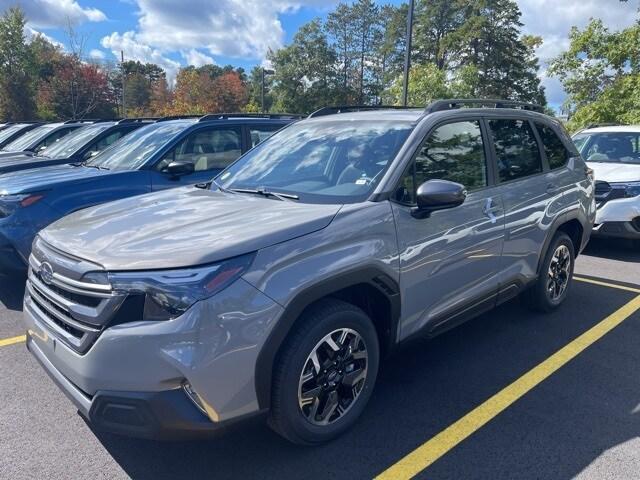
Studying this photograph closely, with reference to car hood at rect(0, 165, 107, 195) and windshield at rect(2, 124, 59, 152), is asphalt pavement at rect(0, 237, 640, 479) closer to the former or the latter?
car hood at rect(0, 165, 107, 195)

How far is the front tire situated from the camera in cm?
251

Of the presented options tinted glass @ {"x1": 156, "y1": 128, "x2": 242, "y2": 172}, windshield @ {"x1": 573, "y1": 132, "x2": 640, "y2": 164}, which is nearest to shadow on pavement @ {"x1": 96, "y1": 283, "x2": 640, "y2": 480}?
tinted glass @ {"x1": 156, "y1": 128, "x2": 242, "y2": 172}

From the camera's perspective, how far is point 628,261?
6.88 meters

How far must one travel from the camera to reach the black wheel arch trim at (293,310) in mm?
2371

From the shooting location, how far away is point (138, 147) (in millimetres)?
6246

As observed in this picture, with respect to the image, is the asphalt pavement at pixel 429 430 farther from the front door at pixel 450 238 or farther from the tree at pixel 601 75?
the tree at pixel 601 75

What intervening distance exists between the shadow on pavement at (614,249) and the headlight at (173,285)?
6.49 meters

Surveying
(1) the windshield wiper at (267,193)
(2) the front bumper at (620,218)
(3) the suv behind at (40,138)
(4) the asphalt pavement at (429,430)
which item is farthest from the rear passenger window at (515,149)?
(3) the suv behind at (40,138)

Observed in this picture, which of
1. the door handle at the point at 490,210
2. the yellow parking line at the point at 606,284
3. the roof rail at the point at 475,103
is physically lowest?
the yellow parking line at the point at 606,284

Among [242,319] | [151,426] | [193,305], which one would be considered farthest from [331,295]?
[151,426]

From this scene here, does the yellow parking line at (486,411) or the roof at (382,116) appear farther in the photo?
the roof at (382,116)

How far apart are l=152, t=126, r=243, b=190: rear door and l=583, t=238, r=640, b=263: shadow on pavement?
5.17 metres

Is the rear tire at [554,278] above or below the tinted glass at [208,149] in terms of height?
below

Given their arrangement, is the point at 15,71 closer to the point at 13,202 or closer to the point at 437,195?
the point at 13,202
